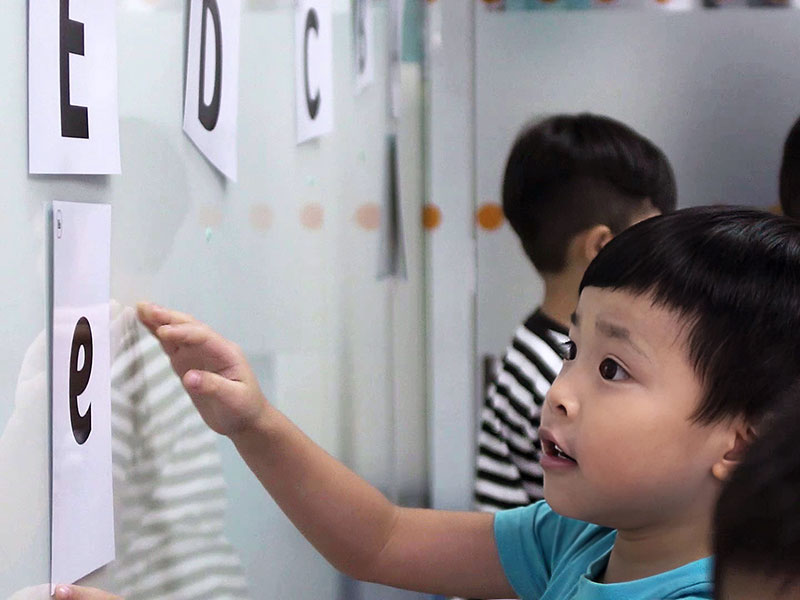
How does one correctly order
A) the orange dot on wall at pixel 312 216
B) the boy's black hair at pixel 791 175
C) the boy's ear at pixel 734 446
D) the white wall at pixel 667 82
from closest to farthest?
the boy's ear at pixel 734 446 → the orange dot on wall at pixel 312 216 → the boy's black hair at pixel 791 175 → the white wall at pixel 667 82

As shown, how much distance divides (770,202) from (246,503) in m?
1.26

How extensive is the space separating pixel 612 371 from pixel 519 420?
625 millimetres

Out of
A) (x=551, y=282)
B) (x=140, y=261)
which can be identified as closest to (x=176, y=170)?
(x=140, y=261)

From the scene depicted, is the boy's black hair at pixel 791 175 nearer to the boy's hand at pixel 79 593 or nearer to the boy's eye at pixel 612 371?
the boy's eye at pixel 612 371

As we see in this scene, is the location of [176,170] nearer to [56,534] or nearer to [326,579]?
[56,534]

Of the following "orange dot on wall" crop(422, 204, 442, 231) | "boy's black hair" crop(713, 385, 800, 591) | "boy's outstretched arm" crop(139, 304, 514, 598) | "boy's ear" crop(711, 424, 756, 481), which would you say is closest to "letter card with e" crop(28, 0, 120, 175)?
"boy's outstretched arm" crop(139, 304, 514, 598)

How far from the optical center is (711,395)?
0.62 metres

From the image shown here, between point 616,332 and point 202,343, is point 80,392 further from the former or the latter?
point 616,332

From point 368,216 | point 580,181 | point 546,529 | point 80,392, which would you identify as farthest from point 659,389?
point 580,181

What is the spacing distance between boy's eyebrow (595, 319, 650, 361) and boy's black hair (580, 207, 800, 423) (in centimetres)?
2

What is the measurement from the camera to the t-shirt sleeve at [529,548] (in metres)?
0.79

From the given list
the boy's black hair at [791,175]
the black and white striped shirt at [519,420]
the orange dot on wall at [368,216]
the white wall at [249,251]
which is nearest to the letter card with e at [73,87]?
the white wall at [249,251]

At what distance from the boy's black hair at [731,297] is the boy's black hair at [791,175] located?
84cm

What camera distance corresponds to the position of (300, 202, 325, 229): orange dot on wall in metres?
0.83
